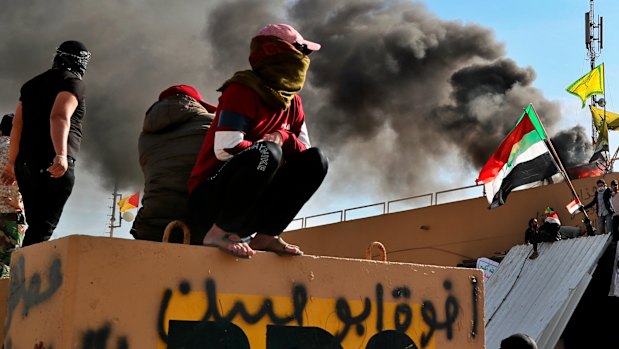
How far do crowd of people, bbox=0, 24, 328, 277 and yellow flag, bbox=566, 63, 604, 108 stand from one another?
20278mm

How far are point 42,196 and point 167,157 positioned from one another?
0.65 meters

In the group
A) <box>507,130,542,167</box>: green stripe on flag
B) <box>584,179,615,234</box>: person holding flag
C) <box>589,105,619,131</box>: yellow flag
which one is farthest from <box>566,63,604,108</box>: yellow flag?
<box>507,130,542,167</box>: green stripe on flag

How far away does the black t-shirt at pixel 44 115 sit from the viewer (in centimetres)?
419

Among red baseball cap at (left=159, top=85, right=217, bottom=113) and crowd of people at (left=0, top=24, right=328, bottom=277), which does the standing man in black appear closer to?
crowd of people at (left=0, top=24, right=328, bottom=277)

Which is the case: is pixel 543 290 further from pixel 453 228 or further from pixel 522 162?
pixel 453 228

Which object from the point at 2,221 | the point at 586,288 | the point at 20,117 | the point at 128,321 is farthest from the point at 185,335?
the point at 586,288

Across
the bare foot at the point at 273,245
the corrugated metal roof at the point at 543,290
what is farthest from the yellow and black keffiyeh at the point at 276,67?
the corrugated metal roof at the point at 543,290

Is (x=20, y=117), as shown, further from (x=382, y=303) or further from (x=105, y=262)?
(x=382, y=303)

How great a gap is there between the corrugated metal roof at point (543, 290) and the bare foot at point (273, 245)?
991 centimetres

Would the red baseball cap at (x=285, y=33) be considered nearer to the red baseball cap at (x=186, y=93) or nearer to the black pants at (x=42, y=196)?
the red baseball cap at (x=186, y=93)

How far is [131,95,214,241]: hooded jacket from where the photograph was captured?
13.3 feet

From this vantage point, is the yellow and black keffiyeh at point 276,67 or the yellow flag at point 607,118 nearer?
the yellow and black keffiyeh at point 276,67

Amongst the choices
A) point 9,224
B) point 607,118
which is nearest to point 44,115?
point 9,224

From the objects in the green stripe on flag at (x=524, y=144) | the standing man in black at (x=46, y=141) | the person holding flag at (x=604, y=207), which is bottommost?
the standing man in black at (x=46, y=141)
